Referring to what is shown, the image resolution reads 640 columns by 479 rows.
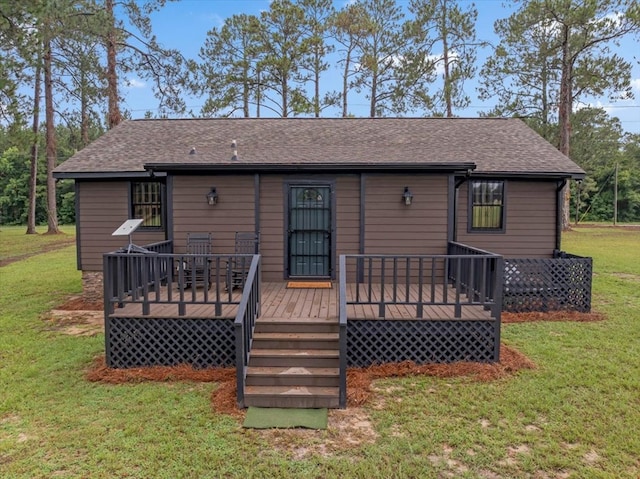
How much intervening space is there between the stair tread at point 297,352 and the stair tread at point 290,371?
142 millimetres

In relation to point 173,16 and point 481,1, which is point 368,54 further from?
point 173,16

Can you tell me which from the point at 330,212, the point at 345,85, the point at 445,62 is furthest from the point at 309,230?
the point at 445,62

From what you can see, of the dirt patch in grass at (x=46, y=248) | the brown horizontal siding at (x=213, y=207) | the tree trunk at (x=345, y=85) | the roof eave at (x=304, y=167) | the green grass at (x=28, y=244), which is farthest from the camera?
the tree trunk at (x=345, y=85)

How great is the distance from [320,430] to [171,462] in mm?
1261

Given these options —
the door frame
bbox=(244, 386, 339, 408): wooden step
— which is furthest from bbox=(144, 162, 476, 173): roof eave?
bbox=(244, 386, 339, 408): wooden step

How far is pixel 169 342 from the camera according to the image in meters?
5.13

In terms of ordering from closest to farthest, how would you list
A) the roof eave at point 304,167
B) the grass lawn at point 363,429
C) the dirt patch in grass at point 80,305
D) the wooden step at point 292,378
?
the grass lawn at point 363,429 → the wooden step at point 292,378 → the roof eave at point 304,167 → the dirt patch in grass at point 80,305

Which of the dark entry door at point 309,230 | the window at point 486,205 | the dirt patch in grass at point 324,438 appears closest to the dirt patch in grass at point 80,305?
the dark entry door at point 309,230

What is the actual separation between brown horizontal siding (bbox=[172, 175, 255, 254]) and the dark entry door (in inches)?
31.1

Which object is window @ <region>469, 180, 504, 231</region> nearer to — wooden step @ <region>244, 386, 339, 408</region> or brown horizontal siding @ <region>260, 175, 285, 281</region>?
brown horizontal siding @ <region>260, 175, 285, 281</region>

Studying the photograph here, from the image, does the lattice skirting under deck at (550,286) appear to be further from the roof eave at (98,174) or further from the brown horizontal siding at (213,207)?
the roof eave at (98,174)

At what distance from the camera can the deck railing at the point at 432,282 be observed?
5.06m

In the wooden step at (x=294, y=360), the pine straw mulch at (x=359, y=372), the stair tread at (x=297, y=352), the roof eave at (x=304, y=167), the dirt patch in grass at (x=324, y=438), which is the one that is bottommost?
the dirt patch in grass at (x=324, y=438)

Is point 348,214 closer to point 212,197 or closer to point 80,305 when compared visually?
point 212,197
